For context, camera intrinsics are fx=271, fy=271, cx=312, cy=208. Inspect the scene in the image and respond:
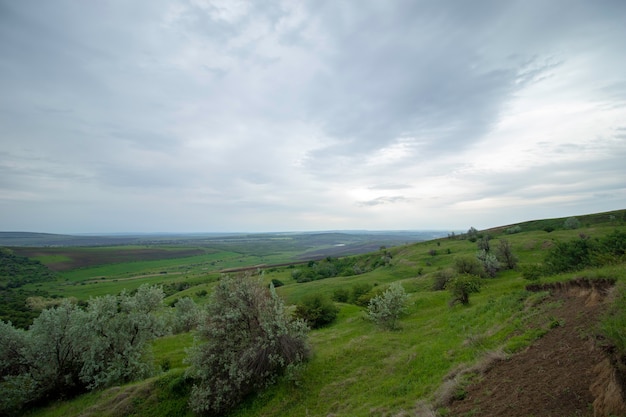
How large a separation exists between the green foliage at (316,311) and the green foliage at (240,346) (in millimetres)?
22069

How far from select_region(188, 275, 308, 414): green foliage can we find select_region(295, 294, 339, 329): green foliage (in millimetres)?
22069

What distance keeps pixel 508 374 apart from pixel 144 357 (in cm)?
3502

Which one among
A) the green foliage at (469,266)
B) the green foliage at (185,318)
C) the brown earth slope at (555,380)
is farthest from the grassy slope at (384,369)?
the green foliage at (469,266)

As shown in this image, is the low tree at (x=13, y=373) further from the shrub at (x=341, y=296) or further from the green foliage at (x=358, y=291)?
the shrub at (x=341, y=296)

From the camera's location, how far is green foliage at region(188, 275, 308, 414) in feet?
72.8

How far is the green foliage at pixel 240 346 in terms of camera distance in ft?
72.8

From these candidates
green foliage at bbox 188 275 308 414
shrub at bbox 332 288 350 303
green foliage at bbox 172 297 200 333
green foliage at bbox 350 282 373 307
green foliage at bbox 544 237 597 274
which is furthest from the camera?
shrub at bbox 332 288 350 303

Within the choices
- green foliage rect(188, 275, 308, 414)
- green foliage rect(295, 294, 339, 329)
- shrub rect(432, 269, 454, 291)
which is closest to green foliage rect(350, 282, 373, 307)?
green foliage rect(295, 294, 339, 329)

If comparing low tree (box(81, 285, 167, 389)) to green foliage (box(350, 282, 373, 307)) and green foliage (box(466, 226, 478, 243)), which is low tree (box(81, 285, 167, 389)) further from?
green foliage (box(466, 226, 478, 243))

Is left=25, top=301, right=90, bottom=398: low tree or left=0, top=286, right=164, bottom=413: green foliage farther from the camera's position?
left=25, top=301, right=90, bottom=398: low tree

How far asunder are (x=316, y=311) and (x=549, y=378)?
38.7 meters

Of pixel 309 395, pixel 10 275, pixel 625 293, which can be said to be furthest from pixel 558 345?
pixel 10 275

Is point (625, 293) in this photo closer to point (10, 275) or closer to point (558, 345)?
point (558, 345)

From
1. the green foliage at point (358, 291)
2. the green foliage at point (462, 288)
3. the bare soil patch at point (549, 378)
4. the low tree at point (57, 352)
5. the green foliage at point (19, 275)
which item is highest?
the bare soil patch at point (549, 378)
